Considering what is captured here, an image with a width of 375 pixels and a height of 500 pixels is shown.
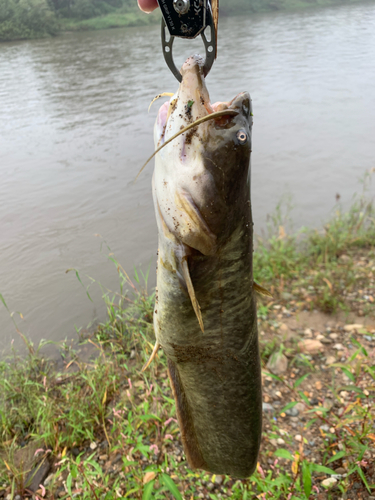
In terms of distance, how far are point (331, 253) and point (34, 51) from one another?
21.2 meters

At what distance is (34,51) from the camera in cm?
1948

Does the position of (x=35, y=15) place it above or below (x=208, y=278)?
above

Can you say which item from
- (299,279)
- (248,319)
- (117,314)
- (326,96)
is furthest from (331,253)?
(326,96)

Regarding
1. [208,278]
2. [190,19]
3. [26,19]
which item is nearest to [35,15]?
[26,19]

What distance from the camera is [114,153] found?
8.28 metres

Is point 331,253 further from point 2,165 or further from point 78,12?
point 78,12

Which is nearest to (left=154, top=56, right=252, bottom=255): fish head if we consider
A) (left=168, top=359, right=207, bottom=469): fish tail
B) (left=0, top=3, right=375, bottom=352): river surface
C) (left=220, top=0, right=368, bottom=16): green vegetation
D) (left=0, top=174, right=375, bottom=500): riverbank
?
(left=168, top=359, right=207, bottom=469): fish tail

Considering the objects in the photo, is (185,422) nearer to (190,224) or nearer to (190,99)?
(190,224)

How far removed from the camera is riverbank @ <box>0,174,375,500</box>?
2.12 metres

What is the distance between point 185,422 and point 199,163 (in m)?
1.35

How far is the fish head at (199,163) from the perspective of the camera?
1.34m

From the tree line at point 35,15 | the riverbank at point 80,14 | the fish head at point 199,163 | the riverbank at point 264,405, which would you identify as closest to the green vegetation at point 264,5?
the riverbank at point 80,14

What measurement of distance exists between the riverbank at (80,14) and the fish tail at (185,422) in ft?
89.5

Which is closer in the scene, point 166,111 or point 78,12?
point 166,111
